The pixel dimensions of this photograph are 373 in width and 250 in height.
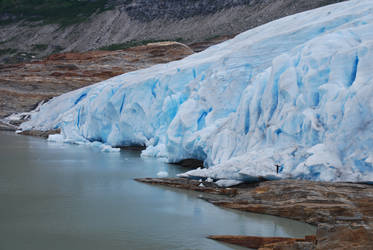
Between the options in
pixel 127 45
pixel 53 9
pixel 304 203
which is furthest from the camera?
pixel 53 9

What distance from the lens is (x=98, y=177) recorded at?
11859 mm

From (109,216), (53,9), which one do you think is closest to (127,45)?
(53,9)

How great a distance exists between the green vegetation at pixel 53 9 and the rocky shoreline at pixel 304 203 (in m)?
68.2

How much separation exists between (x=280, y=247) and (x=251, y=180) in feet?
12.6

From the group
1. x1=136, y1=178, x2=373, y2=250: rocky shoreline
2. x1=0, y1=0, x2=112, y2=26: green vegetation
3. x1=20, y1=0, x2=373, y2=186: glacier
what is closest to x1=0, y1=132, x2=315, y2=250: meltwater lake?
x1=136, y1=178, x2=373, y2=250: rocky shoreline

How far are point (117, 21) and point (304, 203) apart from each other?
6462cm

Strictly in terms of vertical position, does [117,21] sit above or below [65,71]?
above

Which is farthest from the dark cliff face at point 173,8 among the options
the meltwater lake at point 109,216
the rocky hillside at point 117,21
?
the meltwater lake at point 109,216

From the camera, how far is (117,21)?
69.4m

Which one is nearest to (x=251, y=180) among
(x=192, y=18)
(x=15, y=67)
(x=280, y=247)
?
(x=280, y=247)

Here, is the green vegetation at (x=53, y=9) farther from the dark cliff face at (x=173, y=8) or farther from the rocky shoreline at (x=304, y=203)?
the rocky shoreline at (x=304, y=203)

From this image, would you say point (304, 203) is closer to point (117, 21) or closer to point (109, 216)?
point (109, 216)

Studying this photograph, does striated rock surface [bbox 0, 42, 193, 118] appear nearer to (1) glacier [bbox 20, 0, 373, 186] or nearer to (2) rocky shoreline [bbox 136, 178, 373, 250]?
(1) glacier [bbox 20, 0, 373, 186]

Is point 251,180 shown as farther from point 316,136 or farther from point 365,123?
point 365,123
